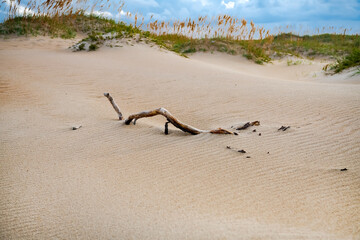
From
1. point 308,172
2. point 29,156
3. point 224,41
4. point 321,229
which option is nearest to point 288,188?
point 308,172

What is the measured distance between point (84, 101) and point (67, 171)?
264 centimetres

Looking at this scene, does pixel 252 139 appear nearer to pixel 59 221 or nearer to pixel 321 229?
pixel 321 229

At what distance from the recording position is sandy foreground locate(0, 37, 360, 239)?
69.2 inches

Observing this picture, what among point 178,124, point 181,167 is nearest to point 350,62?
point 178,124

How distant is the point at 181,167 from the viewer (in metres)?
2.53

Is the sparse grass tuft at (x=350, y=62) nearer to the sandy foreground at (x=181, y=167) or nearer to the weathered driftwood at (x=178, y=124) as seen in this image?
the sandy foreground at (x=181, y=167)

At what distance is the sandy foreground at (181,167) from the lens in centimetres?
176

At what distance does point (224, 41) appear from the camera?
14.4m

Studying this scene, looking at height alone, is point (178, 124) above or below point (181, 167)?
above

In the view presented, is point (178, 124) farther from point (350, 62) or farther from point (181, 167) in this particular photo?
point (350, 62)

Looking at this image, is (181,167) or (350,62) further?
(350,62)

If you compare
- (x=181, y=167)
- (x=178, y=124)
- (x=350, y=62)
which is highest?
(x=350, y=62)

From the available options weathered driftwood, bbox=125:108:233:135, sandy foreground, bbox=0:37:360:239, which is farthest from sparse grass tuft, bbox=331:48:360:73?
weathered driftwood, bbox=125:108:233:135

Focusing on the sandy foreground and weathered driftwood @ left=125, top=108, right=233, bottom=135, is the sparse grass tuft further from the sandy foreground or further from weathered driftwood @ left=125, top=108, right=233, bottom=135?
weathered driftwood @ left=125, top=108, right=233, bottom=135
